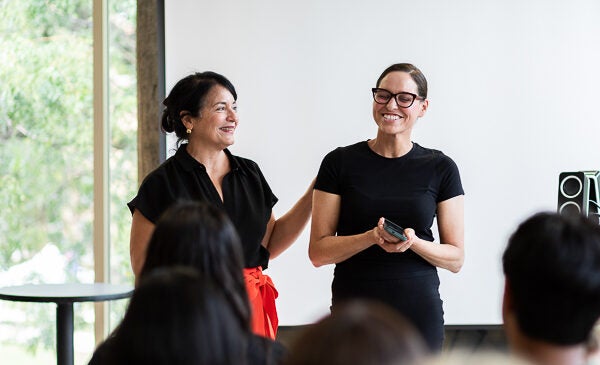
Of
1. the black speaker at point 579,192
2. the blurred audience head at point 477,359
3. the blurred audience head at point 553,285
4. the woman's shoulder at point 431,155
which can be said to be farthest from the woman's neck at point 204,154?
the blurred audience head at point 477,359

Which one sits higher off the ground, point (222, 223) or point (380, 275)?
point (222, 223)

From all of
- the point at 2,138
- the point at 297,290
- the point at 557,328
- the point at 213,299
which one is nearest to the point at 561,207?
the point at 297,290

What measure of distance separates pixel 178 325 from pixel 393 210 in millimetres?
1855

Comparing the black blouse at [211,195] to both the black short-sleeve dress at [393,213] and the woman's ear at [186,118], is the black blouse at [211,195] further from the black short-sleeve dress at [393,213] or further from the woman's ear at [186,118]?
the black short-sleeve dress at [393,213]

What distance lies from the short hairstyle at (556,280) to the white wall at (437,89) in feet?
11.1

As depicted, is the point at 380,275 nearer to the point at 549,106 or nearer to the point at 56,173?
the point at 549,106

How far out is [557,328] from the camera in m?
1.52

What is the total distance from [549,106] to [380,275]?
2446 millimetres

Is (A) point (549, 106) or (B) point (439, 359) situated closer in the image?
(B) point (439, 359)

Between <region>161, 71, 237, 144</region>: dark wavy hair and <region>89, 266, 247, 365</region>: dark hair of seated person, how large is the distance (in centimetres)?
191

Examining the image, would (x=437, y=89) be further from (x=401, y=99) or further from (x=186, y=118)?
(x=186, y=118)

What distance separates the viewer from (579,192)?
3811mm

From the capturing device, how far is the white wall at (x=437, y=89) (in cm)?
499

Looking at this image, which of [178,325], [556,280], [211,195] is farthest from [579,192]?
[178,325]
